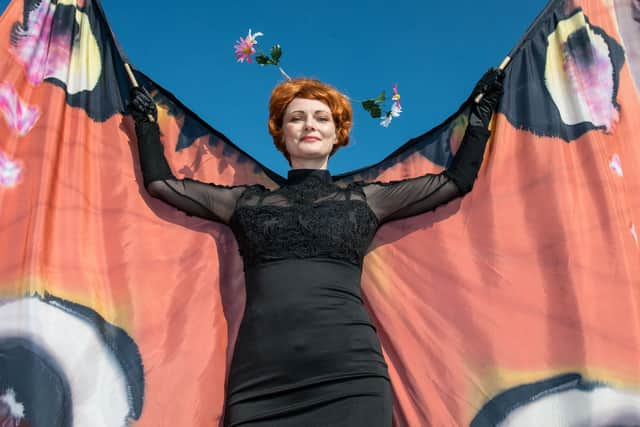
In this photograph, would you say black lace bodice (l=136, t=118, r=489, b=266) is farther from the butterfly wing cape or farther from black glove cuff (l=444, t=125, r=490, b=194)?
the butterfly wing cape

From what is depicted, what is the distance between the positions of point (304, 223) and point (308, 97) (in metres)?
0.75

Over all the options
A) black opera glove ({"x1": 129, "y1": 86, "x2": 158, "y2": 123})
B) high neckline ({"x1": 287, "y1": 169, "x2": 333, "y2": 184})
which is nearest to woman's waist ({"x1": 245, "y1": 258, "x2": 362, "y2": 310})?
high neckline ({"x1": 287, "y1": 169, "x2": 333, "y2": 184})

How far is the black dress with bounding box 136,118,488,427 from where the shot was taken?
232 centimetres

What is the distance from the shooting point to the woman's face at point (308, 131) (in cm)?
289

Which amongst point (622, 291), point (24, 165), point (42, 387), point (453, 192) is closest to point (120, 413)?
point (42, 387)

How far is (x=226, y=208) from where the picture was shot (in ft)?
9.35

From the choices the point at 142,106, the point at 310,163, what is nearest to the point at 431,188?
the point at 310,163

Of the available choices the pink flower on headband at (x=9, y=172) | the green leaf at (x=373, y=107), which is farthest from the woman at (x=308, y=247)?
the pink flower on headband at (x=9, y=172)

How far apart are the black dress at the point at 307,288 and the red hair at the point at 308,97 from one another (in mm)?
307

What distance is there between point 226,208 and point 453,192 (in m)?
1.09

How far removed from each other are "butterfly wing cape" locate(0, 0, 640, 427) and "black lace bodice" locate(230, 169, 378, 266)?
46 centimetres

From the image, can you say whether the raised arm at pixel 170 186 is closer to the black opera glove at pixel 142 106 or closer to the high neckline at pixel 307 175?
the black opera glove at pixel 142 106

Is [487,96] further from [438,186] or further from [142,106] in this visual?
[142,106]

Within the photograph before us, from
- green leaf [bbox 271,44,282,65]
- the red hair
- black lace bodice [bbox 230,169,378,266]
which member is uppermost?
green leaf [bbox 271,44,282,65]
